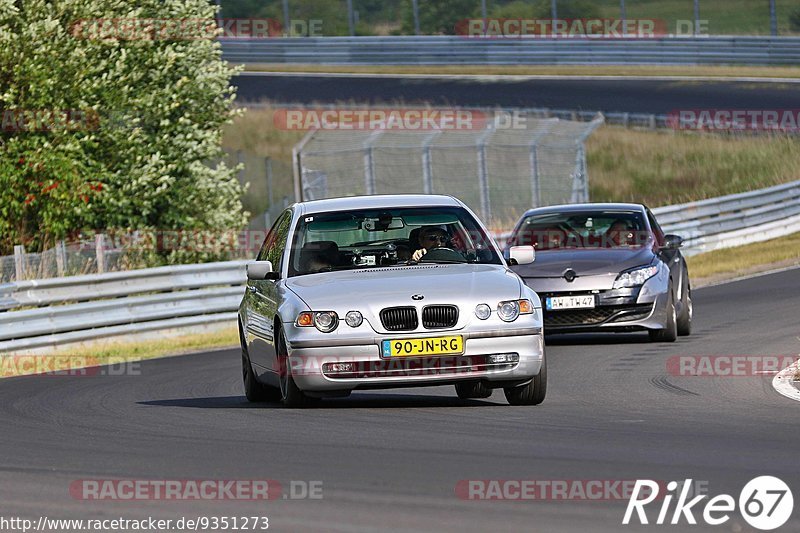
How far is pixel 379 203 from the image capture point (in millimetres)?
12195

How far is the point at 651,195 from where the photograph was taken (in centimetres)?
3959

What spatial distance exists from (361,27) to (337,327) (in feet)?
138

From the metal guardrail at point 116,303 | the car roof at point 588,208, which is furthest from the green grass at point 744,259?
the car roof at point 588,208

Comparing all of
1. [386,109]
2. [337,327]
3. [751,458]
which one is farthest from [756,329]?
[386,109]

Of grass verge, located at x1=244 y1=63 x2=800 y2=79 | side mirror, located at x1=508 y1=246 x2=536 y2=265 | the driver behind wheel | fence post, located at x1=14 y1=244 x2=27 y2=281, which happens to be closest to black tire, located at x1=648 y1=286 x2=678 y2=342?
side mirror, located at x1=508 y1=246 x2=536 y2=265

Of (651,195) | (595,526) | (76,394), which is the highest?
(595,526)

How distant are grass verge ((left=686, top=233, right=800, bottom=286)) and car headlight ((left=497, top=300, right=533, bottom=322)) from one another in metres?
15.4

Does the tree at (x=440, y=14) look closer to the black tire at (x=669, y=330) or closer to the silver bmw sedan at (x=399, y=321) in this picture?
the black tire at (x=669, y=330)

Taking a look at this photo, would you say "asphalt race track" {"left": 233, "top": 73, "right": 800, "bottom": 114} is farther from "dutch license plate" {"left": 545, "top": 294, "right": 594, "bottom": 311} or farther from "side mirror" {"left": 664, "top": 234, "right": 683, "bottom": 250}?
"dutch license plate" {"left": 545, "top": 294, "right": 594, "bottom": 311}

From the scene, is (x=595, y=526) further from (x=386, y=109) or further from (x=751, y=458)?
(x=386, y=109)

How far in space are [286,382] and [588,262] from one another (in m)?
6.19

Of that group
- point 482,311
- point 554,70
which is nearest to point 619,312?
point 482,311

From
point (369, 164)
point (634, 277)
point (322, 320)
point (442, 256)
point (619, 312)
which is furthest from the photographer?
point (369, 164)

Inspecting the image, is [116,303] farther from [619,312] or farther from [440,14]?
[440,14]
